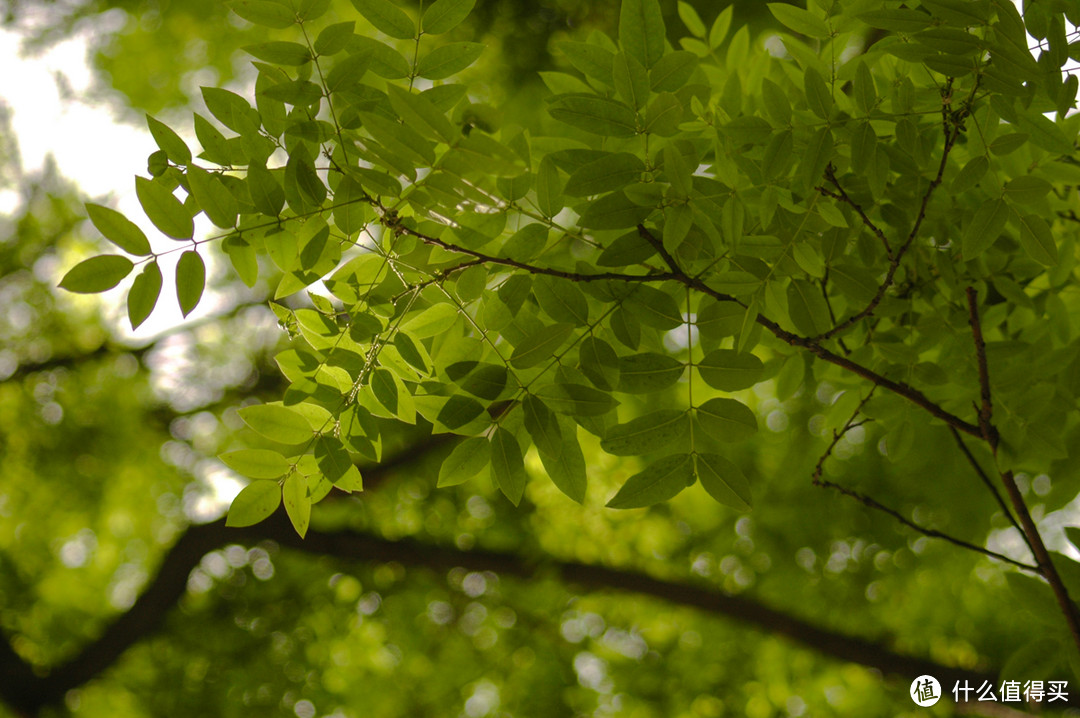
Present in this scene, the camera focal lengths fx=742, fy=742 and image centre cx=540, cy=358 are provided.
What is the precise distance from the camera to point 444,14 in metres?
0.92

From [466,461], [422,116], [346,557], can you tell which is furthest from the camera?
[346,557]

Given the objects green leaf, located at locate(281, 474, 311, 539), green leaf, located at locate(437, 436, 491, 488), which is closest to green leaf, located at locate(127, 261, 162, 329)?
green leaf, located at locate(281, 474, 311, 539)

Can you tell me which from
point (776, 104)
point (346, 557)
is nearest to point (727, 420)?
point (776, 104)

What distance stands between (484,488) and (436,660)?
841 millimetres

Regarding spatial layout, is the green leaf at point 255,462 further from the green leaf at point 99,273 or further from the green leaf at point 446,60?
the green leaf at point 446,60

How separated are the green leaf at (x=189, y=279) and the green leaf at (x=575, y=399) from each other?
0.40 m

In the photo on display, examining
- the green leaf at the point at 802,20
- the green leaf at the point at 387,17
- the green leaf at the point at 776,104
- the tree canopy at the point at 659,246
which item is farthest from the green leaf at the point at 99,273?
the green leaf at the point at 802,20

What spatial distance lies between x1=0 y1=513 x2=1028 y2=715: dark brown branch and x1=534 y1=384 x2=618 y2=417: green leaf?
2252 mm

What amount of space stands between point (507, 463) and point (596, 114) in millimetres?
411

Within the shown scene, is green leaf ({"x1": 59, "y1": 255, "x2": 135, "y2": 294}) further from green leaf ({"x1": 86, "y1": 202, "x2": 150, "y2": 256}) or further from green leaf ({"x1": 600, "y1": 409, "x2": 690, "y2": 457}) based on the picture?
green leaf ({"x1": 600, "y1": 409, "x2": 690, "y2": 457})

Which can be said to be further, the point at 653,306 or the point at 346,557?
the point at 346,557

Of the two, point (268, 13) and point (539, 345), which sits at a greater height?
point (268, 13)

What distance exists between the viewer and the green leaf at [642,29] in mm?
853

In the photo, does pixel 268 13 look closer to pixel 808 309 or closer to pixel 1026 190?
pixel 808 309
